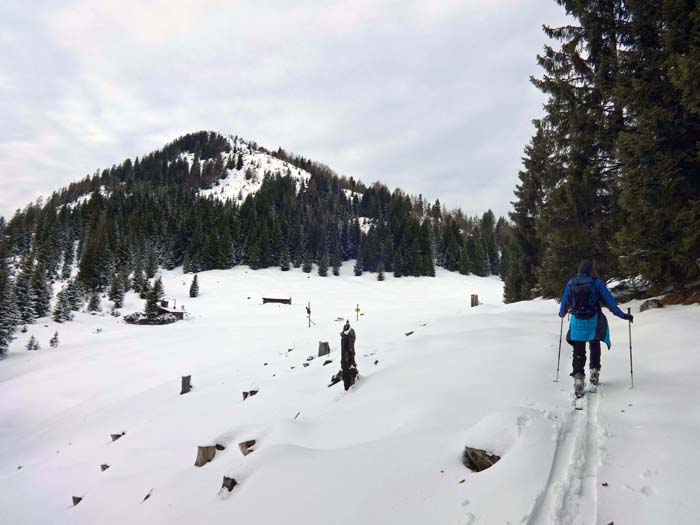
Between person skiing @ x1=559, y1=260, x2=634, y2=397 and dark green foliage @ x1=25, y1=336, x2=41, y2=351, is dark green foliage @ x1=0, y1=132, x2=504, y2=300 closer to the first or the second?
dark green foliage @ x1=25, y1=336, x2=41, y2=351

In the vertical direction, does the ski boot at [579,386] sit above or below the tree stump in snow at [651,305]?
below

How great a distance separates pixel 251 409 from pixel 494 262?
80.9m

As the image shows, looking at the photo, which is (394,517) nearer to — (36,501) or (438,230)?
(36,501)

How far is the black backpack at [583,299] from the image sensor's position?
227 inches

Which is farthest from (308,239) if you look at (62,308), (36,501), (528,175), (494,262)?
(36,501)

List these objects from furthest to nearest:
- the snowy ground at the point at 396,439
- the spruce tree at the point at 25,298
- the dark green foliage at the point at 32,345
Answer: the spruce tree at the point at 25,298 < the dark green foliage at the point at 32,345 < the snowy ground at the point at 396,439

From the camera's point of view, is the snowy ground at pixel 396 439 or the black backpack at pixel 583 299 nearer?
the snowy ground at pixel 396 439

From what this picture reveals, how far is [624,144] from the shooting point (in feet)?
29.5

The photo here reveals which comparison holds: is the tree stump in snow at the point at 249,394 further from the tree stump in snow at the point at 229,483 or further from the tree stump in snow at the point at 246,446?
the tree stump in snow at the point at 229,483

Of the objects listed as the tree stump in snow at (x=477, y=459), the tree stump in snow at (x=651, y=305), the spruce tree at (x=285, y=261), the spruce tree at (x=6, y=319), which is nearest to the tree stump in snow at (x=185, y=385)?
the tree stump in snow at (x=477, y=459)

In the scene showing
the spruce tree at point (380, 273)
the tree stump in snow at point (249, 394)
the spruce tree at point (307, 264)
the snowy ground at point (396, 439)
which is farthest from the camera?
the spruce tree at point (307, 264)

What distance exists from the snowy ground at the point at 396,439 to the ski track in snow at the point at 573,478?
0.02 metres

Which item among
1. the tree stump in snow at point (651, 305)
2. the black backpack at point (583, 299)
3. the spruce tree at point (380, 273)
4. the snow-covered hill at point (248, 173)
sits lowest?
the tree stump in snow at point (651, 305)

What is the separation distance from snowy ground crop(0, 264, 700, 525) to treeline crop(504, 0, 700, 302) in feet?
6.15
